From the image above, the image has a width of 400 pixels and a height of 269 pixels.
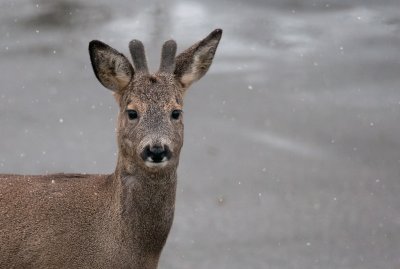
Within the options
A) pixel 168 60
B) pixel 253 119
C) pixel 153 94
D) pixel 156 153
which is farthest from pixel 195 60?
→ pixel 253 119

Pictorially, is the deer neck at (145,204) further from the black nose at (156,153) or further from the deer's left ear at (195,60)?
the deer's left ear at (195,60)

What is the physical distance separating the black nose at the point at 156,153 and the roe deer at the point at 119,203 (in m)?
0.12

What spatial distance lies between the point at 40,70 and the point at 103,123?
1249mm

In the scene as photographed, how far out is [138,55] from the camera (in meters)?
5.75

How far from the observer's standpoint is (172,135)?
213 inches

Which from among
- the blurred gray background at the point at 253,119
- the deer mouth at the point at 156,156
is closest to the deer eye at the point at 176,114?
the deer mouth at the point at 156,156

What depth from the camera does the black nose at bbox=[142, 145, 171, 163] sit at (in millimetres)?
5215

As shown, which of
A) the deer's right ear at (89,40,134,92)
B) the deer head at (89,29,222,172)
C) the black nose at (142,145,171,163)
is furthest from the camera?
the deer's right ear at (89,40,134,92)

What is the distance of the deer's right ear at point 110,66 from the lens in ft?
18.7

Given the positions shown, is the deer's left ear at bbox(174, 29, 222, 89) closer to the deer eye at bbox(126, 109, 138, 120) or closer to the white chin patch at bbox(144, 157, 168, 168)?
the deer eye at bbox(126, 109, 138, 120)

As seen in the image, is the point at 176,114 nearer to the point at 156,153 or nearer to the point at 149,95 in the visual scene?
the point at 149,95

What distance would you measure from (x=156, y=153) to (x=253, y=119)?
3.96 metres

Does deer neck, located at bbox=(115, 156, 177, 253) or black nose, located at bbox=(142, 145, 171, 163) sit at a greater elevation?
black nose, located at bbox=(142, 145, 171, 163)

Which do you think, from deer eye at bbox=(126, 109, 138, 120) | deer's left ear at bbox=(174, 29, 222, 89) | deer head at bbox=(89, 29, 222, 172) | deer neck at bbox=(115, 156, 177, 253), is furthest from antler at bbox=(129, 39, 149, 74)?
deer neck at bbox=(115, 156, 177, 253)
